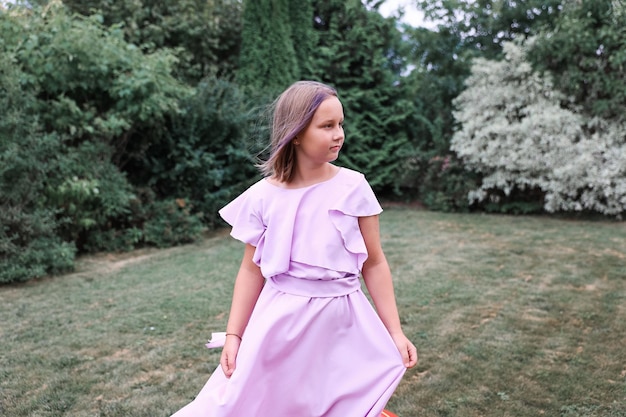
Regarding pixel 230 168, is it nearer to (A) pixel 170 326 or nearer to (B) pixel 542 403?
(A) pixel 170 326

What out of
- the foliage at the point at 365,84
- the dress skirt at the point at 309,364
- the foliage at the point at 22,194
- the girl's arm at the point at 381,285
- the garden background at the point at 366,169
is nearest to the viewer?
the dress skirt at the point at 309,364

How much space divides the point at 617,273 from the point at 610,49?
15.7 ft

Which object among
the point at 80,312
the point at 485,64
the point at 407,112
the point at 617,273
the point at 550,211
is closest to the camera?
the point at 80,312

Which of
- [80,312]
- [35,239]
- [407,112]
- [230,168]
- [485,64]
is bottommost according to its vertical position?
[80,312]

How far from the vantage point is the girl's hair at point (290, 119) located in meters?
1.54

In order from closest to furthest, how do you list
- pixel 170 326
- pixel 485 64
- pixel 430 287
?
pixel 170 326, pixel 430 287, pixel 485 64

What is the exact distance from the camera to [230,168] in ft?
28.3

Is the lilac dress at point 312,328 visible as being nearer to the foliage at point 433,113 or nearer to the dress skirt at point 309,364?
the dress skirt at point 309,364

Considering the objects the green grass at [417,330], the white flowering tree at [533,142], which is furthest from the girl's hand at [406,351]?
the white flowering tree at [533,142]

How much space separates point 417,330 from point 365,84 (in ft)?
29.8

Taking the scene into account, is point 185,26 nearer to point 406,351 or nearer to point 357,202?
point 357,202

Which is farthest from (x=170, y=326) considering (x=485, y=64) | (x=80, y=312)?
(x=485, y=64)

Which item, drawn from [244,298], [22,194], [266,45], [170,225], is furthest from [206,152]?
[244,298]

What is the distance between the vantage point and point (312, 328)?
1.52 meters
